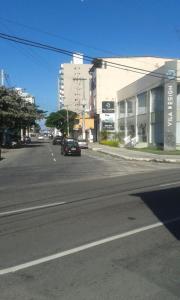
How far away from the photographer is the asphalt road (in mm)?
5977

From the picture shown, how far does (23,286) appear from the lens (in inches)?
238

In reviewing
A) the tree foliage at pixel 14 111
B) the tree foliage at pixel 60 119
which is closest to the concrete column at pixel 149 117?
the tree foliage at pixel 14 111

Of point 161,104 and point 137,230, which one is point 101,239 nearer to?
point 137,230

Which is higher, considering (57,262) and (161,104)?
(161,104)

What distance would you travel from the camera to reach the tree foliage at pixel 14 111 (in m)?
64.4

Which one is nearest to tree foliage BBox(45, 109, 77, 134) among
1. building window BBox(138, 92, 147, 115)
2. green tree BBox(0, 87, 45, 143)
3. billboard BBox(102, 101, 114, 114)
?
billboard BBox(102, 101, 114, 114)

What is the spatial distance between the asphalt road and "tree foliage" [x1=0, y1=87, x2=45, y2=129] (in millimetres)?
50204

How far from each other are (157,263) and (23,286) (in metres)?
2.00

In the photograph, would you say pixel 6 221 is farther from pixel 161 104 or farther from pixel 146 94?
pixel 146 94

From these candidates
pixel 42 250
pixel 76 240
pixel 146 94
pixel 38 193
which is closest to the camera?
pixel 42 250

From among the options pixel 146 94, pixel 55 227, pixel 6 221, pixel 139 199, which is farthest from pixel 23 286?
pixel 146 94

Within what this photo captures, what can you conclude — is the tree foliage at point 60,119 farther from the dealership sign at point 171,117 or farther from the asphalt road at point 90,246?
the asphalt road at point 90,246

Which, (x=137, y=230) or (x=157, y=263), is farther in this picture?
(x=137, y=230)

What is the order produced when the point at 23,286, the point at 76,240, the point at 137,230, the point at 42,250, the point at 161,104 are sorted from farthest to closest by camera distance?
the point at 161,104 < the point at 137,230 < the point at 76,240 < the point at 42,250 < the point at 23,286
